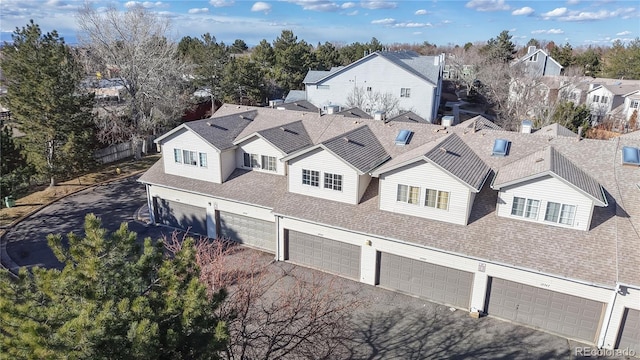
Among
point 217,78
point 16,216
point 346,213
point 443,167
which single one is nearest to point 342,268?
point 346,213

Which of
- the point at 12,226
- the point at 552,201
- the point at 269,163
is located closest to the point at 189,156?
the point at 269,163

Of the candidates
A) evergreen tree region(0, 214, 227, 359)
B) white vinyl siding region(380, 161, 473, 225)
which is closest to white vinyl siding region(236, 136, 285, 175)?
white vinyl siding region(380, 161, 473, 225)

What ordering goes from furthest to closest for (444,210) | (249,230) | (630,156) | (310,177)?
(249,230)
(310,177)
(630,156)
(444,210)

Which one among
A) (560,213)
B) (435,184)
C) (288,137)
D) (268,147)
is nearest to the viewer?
(560,213)

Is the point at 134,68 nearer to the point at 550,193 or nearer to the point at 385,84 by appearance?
the point at 385,84

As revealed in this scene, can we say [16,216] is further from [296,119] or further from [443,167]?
[443,167]

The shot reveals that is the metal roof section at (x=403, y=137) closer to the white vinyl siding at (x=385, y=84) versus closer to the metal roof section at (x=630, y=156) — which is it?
the metal roof section at (x=630, y=156)
